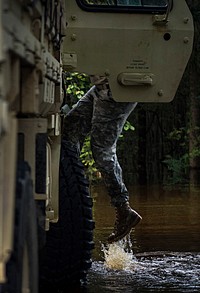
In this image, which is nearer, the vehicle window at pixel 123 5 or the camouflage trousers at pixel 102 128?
the vehicle window at pixel 123 5

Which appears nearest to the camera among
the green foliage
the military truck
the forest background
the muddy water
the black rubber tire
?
the military truck

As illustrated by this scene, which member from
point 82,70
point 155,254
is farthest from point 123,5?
point 155,254

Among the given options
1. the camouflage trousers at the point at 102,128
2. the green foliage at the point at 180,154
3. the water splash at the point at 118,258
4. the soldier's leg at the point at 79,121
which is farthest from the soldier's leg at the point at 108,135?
the green foliage at the point at 180,154

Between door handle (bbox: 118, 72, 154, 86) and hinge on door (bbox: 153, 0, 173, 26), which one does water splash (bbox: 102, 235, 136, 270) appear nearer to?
door handle (bbox: 118, 72, 154, 86)

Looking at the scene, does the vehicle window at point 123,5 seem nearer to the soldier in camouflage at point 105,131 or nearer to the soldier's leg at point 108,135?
the soldier in camouflage at point 105,131

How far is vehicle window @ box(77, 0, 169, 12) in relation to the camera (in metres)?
8.34

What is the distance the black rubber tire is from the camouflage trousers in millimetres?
822

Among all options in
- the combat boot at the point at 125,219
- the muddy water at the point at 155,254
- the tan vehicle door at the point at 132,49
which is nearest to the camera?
the muddy water at the point at 155,254

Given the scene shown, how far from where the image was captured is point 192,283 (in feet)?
26.5

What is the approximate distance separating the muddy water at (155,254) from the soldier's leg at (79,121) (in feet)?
3.76

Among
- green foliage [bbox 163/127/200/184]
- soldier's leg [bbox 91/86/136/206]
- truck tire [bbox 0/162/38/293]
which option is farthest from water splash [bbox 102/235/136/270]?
green foliage [bbox 163/127/200/184]

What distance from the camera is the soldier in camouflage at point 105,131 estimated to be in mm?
8766

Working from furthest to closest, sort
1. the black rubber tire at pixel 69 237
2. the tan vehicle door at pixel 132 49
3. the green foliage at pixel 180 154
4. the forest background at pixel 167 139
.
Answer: the forest background at pixel 167 139 → the green foliage at pixel 180 154 → the tan vehicle door at pixel 132 49 → the black rubber tire at pixel 69 237

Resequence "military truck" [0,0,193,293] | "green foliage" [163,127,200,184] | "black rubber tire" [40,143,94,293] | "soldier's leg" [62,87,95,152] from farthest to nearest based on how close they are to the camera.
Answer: "green foliage" [163,127,200,184]
"soldier's leg" [62,87,95,152]
"black rubber tire" [40,143,94,293]
"military truck" [0,0,193,293]
